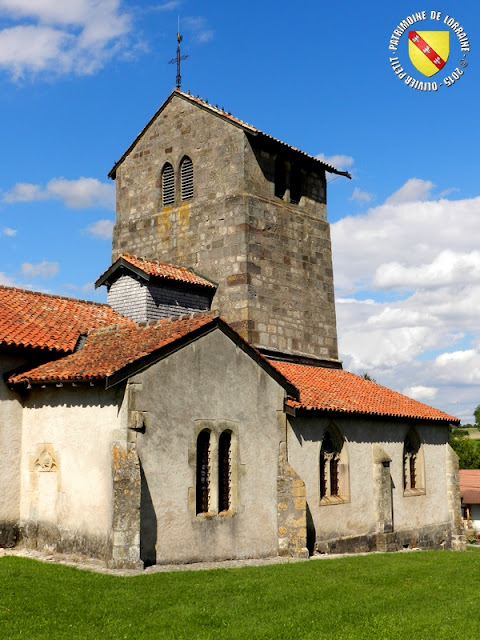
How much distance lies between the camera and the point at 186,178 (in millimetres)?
26797

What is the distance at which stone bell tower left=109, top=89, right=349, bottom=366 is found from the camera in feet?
81.7

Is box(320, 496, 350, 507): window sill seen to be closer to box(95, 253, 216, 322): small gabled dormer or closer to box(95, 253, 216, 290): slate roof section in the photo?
box(95, 253, 216, 322): small gabled dormer

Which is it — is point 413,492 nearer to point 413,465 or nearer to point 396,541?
point 413,465

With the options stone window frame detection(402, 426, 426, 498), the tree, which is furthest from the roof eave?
the tree

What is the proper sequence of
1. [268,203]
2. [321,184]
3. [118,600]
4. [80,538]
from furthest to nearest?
[321,184] < [268,203] < [80,538] < [118,600]

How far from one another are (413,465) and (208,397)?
1179cm

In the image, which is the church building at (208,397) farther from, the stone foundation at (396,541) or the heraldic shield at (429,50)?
the heraldic shield at (429,50)

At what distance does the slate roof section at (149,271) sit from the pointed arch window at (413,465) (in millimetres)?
8854

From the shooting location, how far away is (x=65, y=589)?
1238 cm

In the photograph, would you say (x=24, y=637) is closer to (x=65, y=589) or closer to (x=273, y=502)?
(x=65, y=589)

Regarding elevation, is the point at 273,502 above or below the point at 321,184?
below

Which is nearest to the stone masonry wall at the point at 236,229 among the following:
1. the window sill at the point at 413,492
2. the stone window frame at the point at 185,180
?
the stone window frame at the point at 185,180

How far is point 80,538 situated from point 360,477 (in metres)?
9.65

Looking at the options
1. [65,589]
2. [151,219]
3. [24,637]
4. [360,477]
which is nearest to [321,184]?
[151,219]
